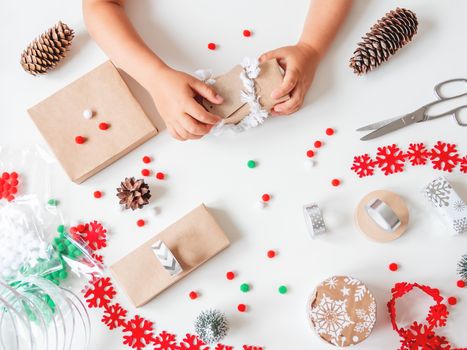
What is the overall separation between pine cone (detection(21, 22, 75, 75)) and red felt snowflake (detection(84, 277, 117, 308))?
371 millimetres

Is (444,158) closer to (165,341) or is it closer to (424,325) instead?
(424,325)

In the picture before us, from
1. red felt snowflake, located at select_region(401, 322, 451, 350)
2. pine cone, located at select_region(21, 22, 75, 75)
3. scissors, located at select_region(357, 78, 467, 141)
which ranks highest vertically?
pine cone, located at select_region(21, 22, 75, 75)

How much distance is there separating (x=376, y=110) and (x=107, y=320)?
0.58 meters

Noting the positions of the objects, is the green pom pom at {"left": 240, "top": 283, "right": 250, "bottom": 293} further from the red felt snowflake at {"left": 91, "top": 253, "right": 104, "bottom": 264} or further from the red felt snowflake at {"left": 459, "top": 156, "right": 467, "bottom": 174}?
the red felt snowflake at {"left": 459, "top": 156, "right": 467, "bottom": 174}

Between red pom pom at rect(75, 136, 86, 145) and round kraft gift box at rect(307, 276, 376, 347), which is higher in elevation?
red pom pom at rect(75, 136, 86, 145)

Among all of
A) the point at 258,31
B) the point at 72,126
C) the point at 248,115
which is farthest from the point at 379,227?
the point at 72,126

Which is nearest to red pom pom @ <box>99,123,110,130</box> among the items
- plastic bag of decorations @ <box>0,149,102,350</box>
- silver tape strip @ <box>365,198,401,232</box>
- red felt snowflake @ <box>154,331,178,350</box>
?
plastic bag of decorations @ <box>0,149,102,350</box>

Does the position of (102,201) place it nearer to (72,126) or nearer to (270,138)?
(72,126)

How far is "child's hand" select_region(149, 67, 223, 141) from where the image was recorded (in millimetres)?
814

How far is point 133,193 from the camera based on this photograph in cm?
86

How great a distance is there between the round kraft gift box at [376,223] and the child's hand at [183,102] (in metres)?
0.29

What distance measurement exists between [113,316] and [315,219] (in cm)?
37

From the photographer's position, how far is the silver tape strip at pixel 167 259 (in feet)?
2.70

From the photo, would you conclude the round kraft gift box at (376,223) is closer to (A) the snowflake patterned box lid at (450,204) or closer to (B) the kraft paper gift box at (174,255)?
(A) the snowflake patterned box lid at (450,204)
